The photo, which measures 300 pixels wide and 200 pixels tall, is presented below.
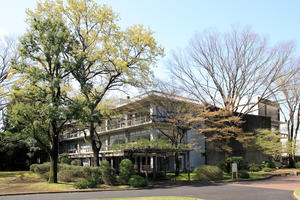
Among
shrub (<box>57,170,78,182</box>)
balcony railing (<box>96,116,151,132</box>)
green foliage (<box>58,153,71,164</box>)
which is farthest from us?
green foliage (<box>58,153,71,164</box>)

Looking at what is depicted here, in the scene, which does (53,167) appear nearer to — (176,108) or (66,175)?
(66,175)

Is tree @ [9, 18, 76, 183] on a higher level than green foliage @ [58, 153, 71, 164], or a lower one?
higher

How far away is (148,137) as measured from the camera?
117 ft

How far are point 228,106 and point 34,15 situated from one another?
2150 centimetres

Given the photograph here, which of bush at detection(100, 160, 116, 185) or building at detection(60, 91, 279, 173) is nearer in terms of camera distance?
bush at detection(100, 160, 116, 185)

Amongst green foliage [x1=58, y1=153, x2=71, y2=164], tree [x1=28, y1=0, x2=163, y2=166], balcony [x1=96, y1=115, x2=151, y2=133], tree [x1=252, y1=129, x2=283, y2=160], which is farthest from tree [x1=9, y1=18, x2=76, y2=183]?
tree [x1=252, y1=129, x2=283, y2=160]

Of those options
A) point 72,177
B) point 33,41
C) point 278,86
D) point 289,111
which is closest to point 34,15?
point 33,41

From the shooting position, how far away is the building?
28391mm

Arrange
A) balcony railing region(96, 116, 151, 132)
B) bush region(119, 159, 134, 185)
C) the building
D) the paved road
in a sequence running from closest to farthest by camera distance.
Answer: the paved road, bush region(119, 159, 134, 185), the building, balcony railing region(96, 116, 151, 132)

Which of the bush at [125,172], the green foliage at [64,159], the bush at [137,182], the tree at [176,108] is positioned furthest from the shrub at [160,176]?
the green foliage at [64,159]

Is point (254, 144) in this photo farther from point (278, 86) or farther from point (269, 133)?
point (278, 86)

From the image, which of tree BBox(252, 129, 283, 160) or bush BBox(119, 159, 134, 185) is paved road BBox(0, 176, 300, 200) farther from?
tree BBox(252, 129, 283, 160)

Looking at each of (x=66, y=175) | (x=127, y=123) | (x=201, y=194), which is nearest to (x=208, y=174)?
(x=201, y=194)

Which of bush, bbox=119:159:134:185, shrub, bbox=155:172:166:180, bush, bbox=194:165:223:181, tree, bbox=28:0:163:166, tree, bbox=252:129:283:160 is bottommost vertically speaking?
shrub, bbox=155:172:166:180
